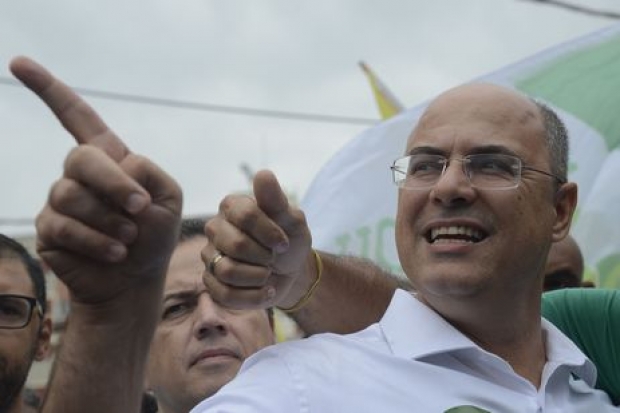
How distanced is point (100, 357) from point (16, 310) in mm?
1167

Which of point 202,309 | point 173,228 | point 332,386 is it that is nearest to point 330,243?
point 202,309

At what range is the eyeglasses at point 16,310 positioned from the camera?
8.29 ft

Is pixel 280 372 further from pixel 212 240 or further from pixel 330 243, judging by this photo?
pixel 330 243

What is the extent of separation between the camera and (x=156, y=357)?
299cm

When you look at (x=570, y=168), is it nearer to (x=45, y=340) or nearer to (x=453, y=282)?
(x=45, y=340)

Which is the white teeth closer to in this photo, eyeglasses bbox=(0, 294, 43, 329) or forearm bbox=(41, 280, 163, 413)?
forearm bbox=(41, 280, 163, 413)

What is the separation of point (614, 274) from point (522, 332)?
2.41m

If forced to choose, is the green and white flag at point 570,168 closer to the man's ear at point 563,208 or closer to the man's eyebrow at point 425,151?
the man's ear at point 563,208

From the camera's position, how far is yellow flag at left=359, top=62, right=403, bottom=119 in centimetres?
730

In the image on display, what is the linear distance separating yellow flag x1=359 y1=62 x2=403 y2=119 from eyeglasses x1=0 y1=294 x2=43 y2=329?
496 cm

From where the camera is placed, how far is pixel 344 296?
2.51 metres

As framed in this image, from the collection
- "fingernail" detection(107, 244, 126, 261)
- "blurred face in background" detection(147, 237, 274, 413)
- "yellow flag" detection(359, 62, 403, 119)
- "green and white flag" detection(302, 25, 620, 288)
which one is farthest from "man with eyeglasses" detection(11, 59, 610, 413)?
"yellow flag" detection(359, 62, 403, 119)

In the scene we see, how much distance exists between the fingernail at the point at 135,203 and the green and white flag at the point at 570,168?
3.48 meters

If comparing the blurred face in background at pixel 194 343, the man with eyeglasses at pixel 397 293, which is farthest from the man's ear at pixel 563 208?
the blurred face in background at pixel 194 343
